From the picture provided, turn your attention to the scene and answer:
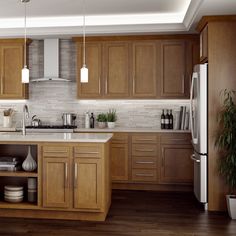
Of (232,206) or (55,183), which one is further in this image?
(232,206)

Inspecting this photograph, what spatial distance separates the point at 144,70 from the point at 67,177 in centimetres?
268

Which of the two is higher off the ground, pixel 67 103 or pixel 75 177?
pixel 67 103

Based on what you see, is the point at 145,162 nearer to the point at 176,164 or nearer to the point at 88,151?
the point at 176,164

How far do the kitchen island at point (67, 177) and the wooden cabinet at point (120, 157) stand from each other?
1.58m

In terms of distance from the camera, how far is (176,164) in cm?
534

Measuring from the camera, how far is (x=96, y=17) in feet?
18.2

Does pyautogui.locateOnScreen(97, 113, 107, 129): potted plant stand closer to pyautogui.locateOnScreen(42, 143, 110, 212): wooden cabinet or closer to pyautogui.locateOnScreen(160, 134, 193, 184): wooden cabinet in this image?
pyautogui.locateOnScreen(160, 134, 193, 184): wooden cabinet

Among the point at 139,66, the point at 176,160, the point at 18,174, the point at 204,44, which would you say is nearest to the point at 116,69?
the point at 139,66

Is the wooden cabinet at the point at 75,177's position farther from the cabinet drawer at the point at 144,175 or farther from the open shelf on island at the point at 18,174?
the cabinet drawer at the point at 144,175

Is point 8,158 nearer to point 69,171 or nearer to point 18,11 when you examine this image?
point 69,171

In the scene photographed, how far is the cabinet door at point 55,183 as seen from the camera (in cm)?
375

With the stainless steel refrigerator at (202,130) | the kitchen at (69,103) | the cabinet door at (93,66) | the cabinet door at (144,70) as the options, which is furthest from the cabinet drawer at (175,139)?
the cabinet door at (93,66)

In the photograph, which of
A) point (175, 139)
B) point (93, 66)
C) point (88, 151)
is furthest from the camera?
point (93, 66)

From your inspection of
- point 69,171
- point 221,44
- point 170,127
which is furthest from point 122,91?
point 69,171
